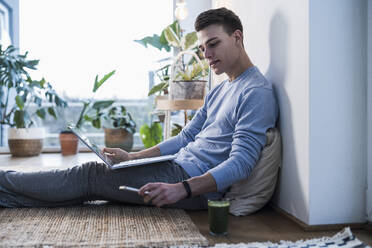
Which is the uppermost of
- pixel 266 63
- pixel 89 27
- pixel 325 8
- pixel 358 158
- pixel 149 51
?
pixel 89 27

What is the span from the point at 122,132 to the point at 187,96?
1.86 meters

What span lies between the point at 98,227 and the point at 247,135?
0.70 meters

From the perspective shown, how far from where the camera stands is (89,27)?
4527mm

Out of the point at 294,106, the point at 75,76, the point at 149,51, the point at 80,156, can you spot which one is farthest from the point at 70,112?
the point at 294,106

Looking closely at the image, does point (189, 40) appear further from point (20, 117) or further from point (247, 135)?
point (20, 117)

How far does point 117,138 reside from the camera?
428 cm

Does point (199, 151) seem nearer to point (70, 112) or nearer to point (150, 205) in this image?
point (150, 205)

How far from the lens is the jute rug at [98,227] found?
1352mm

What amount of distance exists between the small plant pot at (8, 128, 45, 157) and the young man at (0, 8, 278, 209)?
2.38 metres

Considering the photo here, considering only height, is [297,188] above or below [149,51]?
below

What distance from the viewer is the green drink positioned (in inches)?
55.2

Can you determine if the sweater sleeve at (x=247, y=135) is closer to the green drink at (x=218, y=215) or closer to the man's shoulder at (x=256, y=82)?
the man's shoulder at (x=256, y=82)

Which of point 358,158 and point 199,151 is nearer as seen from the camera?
point 358,158

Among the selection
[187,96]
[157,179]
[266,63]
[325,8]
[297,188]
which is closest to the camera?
[325,8]
